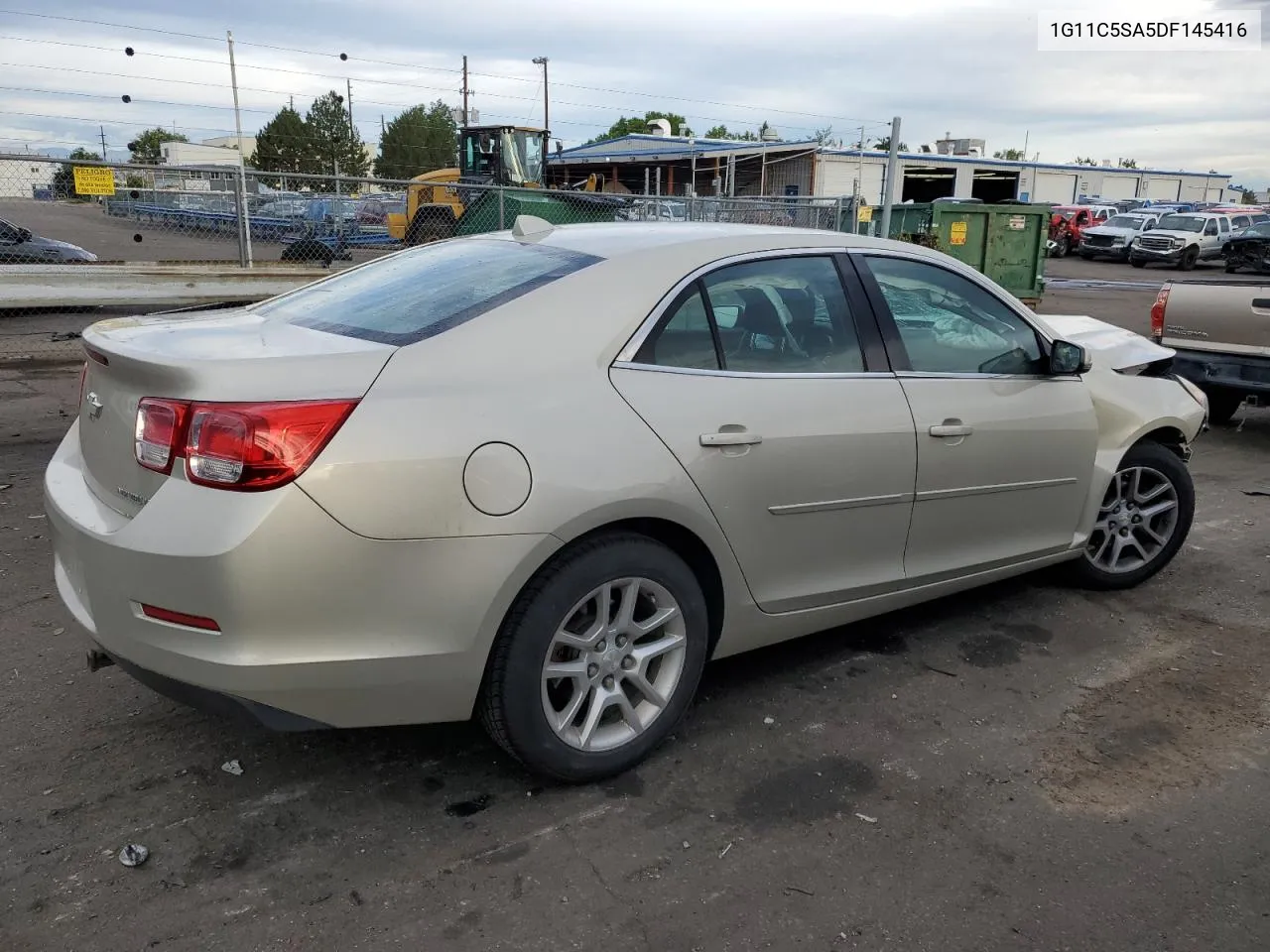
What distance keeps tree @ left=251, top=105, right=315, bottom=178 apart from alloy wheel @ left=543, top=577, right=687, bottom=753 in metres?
66.5

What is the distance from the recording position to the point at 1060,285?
26.5m

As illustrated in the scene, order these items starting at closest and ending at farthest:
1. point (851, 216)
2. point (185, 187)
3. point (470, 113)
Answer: point (185, 187), point (851, 216), point (470, 113)

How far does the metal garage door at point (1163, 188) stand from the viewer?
234ft

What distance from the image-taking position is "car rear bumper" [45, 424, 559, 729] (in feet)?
7.92

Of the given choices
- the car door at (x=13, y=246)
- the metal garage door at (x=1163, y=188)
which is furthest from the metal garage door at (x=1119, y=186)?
the car door at (x=13, y=246)

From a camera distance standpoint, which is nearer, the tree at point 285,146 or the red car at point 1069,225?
the red car at point 1069,225

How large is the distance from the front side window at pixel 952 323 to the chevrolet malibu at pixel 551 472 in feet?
0.05

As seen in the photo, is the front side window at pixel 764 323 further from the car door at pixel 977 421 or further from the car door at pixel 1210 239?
the car door at pixel 1210 239

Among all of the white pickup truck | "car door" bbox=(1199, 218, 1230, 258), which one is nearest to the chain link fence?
the white pickup truck

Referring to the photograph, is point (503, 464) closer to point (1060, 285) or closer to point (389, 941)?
point (389, 941)

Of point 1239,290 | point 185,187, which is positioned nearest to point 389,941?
point 1239,290

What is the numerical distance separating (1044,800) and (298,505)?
7.68 feet

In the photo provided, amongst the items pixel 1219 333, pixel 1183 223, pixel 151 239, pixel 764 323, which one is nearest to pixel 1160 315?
pixel 1219 333

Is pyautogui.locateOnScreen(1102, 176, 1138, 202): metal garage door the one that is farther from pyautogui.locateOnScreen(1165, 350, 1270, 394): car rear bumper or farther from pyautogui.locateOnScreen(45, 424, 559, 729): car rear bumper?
pyautogui.locateOnScreen(45, 424, 559, 729): car rear bumper
